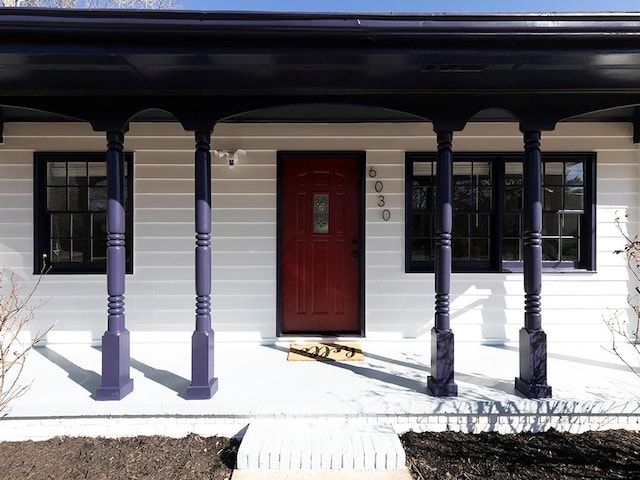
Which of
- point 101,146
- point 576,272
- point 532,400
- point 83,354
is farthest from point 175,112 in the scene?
point 576,272

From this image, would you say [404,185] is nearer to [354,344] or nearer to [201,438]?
[354,344]

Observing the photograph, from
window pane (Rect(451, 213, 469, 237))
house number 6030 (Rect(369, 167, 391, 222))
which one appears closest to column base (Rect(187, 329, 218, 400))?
house number 6030 (Rect(369, 167, 391, 222))

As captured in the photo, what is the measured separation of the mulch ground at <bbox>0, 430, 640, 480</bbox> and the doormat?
115 cm

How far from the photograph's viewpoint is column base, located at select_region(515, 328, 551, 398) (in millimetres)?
2857

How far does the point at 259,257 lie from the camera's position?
4277 millimetres

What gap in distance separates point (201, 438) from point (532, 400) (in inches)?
88.2

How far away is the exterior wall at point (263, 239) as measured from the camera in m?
4.25

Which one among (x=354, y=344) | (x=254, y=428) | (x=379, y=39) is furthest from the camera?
(x=354, y=344)

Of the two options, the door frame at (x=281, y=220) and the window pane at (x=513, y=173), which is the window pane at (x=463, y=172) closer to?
the window pane at (x=513, y=173)

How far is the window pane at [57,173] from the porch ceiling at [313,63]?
142cm

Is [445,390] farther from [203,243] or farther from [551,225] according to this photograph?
[551,225]

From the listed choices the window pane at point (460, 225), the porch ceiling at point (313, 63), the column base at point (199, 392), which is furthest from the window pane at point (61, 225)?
the window pane at point (460, 225)

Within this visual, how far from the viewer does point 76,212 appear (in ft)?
13.9

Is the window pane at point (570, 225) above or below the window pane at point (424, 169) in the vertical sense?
below
